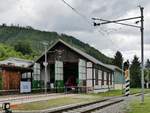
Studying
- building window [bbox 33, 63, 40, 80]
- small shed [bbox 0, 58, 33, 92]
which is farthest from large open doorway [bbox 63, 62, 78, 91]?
small shed [bbox 0, 58, 33, 92]

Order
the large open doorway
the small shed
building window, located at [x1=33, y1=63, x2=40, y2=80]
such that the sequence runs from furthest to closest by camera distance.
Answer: the large open doorway → building window, located at [x1=33, y1=63, x2=40, y2=80] → the small shed

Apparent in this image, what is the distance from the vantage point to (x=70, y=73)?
75750 mm

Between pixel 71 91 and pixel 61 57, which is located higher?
pixel 61 57

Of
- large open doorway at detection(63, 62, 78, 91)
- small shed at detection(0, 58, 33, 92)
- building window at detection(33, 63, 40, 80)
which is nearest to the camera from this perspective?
small shed at detection(0, 58, 33, 92)

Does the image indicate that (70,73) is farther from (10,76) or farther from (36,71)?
Result: (10,76)

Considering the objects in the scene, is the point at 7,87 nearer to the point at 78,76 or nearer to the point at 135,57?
the point at 78,76

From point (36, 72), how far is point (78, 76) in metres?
6.77

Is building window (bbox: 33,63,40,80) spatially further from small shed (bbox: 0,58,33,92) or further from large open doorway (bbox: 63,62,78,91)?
small shed (bbox: 0,58,33,92)

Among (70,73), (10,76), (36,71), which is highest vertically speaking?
(36,71)

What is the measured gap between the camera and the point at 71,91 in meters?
66.7

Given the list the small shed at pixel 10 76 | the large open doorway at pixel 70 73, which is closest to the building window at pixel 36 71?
the large open doorway at pixel 70 73

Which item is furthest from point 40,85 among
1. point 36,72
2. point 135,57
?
point 135,57

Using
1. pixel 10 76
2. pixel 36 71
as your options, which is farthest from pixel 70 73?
pixel 10 76

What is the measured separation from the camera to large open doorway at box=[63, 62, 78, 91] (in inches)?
2870
